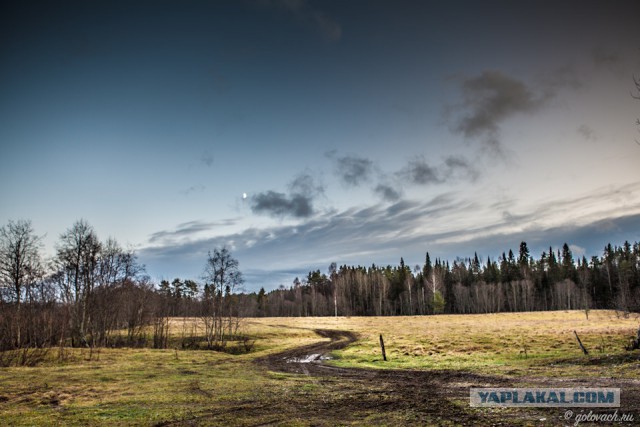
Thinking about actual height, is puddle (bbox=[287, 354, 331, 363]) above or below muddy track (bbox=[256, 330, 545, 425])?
below

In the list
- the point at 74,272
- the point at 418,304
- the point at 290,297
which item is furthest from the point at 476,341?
the point at 290,297

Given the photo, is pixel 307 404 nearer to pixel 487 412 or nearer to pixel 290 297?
pixel 487 412

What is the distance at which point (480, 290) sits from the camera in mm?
138125

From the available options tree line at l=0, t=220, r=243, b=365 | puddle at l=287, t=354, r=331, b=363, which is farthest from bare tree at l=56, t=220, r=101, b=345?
puddle at l=287, t=354, r=331, b=363

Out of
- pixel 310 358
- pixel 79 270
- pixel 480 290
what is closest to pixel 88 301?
pixel 79 270

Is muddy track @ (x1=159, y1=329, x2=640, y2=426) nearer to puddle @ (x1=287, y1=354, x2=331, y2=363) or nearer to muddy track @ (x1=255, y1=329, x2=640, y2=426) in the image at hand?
muddy track @ (x1=255, y1=329, x2=640, y2=426)

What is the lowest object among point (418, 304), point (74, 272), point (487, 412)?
point (418, 304)

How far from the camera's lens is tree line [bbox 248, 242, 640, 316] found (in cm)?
12950

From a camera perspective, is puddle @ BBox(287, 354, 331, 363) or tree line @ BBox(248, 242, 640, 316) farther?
tree line @ BBox(248, 242, 640, 316)

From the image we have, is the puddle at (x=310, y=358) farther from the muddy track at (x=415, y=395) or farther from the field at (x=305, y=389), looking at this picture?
the muddy track at (x=415, y=395)

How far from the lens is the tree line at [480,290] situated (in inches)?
5098

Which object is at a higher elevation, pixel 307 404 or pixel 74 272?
pixel 74 272

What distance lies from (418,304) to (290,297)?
74823 mm

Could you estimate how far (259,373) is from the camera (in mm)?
27250
